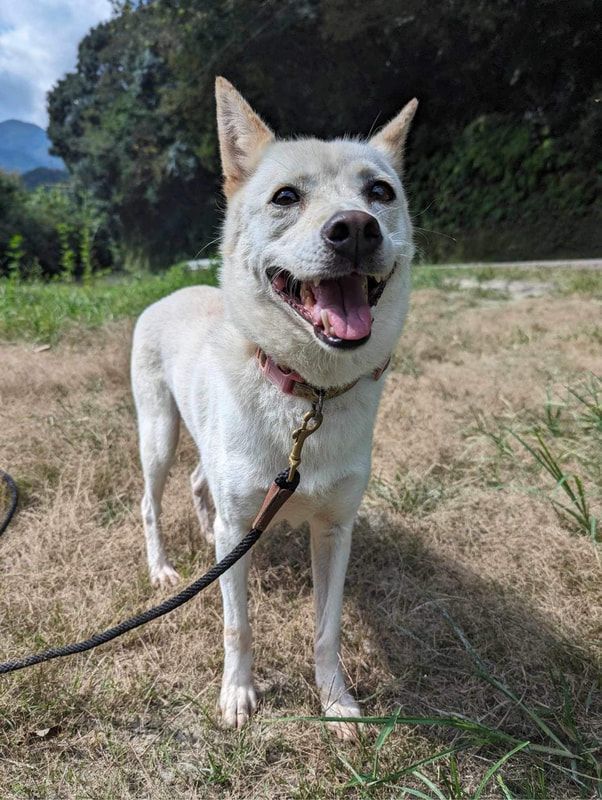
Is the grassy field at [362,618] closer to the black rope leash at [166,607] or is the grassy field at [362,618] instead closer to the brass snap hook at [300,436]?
the black rope leash at [166,607]

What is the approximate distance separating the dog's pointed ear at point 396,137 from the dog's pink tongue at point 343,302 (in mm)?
736

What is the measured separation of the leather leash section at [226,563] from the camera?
1.58 meters

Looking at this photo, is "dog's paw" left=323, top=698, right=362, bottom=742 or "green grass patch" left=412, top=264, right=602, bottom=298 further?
"green grass patch" left=412, top=264, right=602, bottom=298

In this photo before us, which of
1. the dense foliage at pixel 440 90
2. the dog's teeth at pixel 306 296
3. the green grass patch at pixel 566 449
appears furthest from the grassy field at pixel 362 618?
the dense foliage at pixel 440 90

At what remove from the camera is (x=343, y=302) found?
5.25ft

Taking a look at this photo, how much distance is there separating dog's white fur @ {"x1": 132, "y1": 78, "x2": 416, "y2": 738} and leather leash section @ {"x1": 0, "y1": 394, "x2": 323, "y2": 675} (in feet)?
0.31

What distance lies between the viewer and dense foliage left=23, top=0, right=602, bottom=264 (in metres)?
12.2

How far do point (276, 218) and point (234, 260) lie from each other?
0.67 feet

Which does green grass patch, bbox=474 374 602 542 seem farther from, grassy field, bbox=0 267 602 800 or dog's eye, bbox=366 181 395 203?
dog's eye, bbox=366 181 395 203

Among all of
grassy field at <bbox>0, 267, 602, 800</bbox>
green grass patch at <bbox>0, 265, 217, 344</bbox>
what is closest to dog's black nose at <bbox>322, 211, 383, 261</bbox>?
grassy field at <bbox>0, 267, 602, 800</bbox>

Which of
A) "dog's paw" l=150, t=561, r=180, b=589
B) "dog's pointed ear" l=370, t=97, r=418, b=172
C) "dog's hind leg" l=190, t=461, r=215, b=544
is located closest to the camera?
"dog's pointed ear" l=370, t=97, r=418, b=172

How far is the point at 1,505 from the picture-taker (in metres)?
2.72

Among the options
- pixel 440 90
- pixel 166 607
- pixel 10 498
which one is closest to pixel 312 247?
pixel 166 607

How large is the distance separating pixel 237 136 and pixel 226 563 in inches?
55.0
